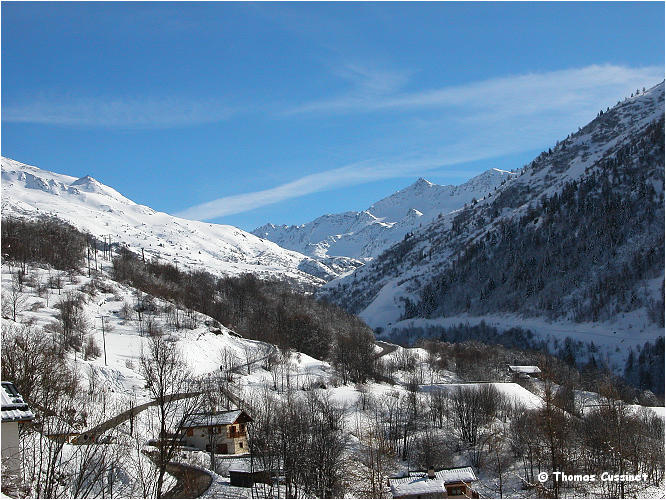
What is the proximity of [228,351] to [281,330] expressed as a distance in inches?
886

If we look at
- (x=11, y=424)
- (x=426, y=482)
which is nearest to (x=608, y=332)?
(x=426, y=482)

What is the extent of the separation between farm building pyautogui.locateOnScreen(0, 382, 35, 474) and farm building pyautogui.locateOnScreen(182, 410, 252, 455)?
33.6 metres

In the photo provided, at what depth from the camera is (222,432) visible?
185 ft

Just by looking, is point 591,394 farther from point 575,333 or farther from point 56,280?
point 56,280

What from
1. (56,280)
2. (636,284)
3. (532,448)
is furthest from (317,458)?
(636,284)

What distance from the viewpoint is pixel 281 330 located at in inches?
4653

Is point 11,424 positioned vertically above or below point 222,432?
above

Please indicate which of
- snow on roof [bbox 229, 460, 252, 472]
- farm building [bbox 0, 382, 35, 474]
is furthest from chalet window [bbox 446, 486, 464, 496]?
farm building [bbox 0, 382, 35, 474]

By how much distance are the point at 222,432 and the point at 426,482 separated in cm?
1879

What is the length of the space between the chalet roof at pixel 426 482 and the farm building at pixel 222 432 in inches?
561

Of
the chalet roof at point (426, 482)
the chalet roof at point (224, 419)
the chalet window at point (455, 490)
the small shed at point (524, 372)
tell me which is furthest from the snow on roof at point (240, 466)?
the small shed at point (524, 372)

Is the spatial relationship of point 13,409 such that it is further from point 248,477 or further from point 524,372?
point 524,372

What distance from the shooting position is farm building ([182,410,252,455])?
55.2m

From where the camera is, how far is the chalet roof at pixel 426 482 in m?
45.6
